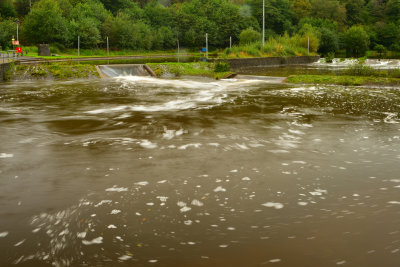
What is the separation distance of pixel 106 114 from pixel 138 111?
3.62 ft

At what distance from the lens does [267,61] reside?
39875 mm

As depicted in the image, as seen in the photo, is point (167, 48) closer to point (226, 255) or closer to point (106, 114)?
point (106, 114)

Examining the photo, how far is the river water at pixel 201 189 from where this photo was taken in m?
4.29

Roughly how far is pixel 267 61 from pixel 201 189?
35449mm

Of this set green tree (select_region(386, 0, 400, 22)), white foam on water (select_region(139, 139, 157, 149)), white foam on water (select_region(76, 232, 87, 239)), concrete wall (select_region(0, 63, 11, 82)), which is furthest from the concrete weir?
green tree (select_region(386, 0, 400, 22))

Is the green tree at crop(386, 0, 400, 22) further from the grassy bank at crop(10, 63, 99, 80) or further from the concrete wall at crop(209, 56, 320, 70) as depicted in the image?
the grassy bank at crop(10, 63, 99, 80)

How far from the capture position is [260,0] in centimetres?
9456

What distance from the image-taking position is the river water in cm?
429

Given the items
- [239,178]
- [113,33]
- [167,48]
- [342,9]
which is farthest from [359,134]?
[342,9]

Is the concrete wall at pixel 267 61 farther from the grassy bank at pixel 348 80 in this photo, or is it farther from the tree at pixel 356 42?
the tree at pixel 356 42

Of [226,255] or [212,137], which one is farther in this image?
[212,137]

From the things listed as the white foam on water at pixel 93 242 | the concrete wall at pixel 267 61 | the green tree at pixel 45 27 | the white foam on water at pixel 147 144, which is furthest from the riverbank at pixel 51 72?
the green tree at pixel 45 27

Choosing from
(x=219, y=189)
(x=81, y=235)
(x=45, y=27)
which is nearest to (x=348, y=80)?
(x=219, y=189)

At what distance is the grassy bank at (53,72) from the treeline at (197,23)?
32.8 m
